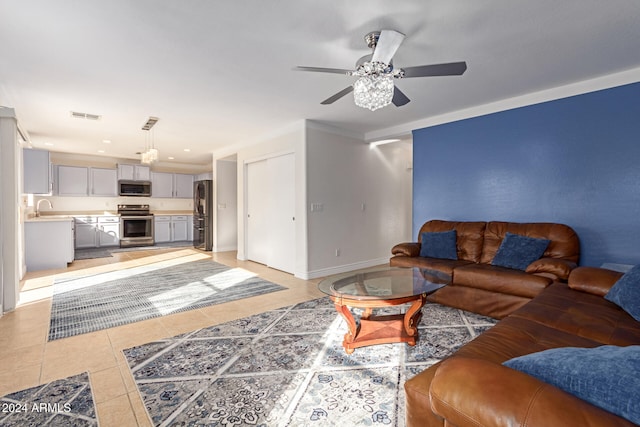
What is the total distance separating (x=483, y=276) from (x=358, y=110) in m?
2.53

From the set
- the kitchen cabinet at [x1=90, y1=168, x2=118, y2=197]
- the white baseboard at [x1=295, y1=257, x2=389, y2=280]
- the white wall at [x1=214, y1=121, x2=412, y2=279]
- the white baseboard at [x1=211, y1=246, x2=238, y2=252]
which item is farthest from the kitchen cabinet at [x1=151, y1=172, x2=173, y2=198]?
the white baseboard at [x1=295, y1=257, x2=389, y2=280]

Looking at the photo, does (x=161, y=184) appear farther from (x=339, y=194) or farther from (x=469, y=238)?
(x=469, y=238)

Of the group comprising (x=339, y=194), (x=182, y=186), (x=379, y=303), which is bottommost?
(x=379, y=303)

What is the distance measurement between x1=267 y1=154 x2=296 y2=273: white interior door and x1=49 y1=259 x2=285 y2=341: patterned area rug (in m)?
0.58

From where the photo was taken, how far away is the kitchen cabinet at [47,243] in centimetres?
516

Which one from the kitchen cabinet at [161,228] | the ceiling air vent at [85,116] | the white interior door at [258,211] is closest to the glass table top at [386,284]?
the white interior door at [258,211]

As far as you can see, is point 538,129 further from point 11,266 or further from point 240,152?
point 11,266

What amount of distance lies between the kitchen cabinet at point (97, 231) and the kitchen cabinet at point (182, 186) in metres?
1.70

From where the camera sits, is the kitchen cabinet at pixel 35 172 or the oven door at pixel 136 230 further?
the oven door at pixel 136 230

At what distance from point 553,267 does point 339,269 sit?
2.94m

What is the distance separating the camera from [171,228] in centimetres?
884

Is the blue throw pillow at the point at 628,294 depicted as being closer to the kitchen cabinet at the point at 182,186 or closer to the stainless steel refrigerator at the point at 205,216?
the stainless steel refrigerator at the point at 205,216

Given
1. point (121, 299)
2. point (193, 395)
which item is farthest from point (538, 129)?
point (121, 299)

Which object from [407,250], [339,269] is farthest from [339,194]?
[407,250]
